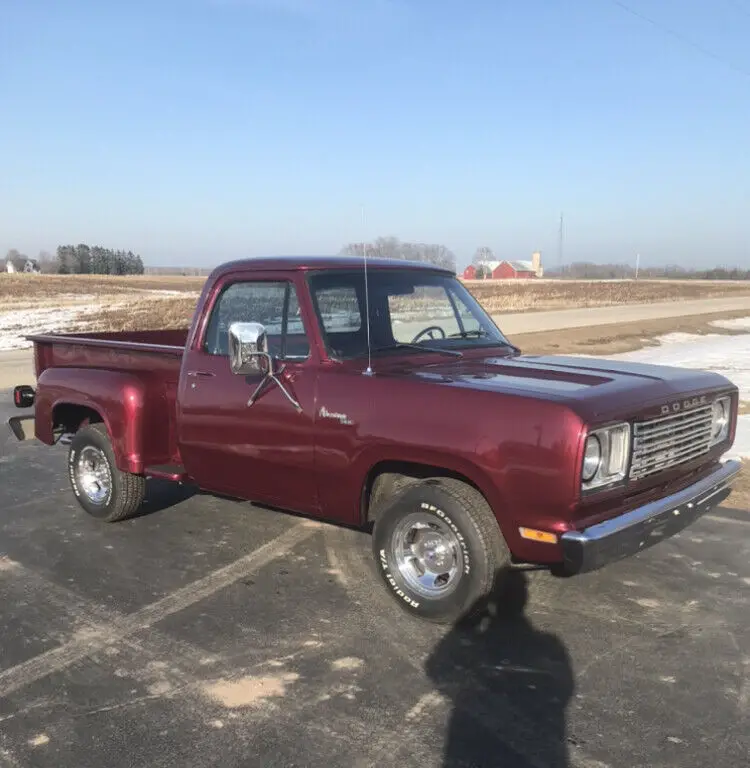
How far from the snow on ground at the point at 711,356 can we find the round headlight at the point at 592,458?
16.7 ft

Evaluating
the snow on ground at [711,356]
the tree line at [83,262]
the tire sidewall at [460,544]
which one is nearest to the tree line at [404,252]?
the tire sidewall at [460,544]

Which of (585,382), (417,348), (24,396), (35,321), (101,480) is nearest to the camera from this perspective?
(585,382)

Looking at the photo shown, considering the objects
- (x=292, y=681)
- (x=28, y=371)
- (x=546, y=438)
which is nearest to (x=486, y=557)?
(x=546, y=438)

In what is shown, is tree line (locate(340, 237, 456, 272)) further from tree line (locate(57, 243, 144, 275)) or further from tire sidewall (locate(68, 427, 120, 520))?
tree line (locate(57, 243, 144, 275))

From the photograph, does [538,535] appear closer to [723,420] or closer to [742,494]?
[723,420]

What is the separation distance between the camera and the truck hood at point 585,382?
12.3ft

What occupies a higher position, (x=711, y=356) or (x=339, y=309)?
(x=339, y=309)

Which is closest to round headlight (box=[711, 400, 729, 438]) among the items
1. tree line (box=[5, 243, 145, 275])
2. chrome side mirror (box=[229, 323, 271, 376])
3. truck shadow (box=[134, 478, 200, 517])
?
chrome side mirror (box=[229, 323, 271, 376])

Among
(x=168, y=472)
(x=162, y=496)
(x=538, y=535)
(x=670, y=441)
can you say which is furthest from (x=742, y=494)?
(x=162, y=496)

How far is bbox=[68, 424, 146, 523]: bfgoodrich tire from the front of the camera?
5.81 metres

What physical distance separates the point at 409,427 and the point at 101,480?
3.09 metres

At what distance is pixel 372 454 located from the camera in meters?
4.23

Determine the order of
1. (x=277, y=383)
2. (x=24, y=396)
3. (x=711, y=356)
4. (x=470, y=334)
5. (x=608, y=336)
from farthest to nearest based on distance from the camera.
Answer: (x=608, y=336) → (x=711, y=356) → (x=24, y=396) → (x=470, y=334) → (x=277, y=383)

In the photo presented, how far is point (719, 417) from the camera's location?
477 cm
